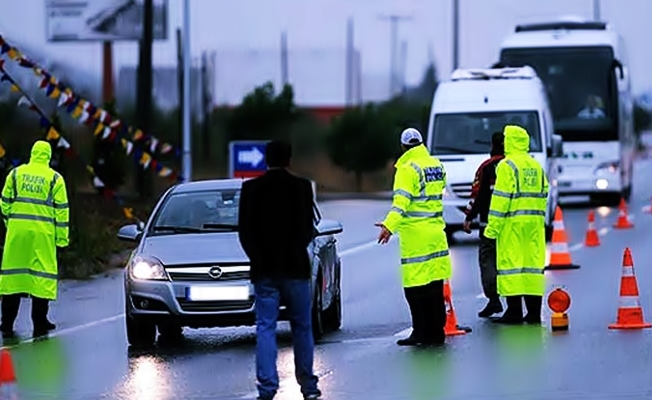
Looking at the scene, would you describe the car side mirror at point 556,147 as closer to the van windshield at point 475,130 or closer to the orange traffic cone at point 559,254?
the van windshield at point 475,130

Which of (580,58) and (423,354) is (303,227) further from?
(580,58)

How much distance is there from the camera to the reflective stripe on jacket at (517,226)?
16.2m

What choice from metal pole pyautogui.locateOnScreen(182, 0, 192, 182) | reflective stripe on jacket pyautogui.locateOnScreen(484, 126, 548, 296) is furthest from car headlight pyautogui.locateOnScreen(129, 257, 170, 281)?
metal pole pyautogui.locateOnScreen(182, 0, 192, 182)

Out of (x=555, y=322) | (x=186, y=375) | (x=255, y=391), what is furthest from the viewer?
(x=555, y=322)

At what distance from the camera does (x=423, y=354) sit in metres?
14.5

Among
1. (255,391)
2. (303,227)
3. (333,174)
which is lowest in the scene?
(333,174)

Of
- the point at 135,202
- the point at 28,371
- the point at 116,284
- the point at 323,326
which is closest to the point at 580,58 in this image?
the point at 135,202

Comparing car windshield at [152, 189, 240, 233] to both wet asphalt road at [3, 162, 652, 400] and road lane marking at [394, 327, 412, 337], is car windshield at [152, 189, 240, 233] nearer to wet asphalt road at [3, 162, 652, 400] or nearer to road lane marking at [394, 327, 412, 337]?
wet asphalt road at [3, 162, 652, 400]

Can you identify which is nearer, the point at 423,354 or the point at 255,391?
the point at 255,391

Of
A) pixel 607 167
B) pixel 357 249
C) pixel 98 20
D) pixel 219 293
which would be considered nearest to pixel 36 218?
pixel 219 293

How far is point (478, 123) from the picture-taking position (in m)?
29.2

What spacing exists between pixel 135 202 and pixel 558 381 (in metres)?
25.1

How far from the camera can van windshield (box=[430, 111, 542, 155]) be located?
2886 cm

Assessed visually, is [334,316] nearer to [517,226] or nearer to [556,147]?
[517,226]
